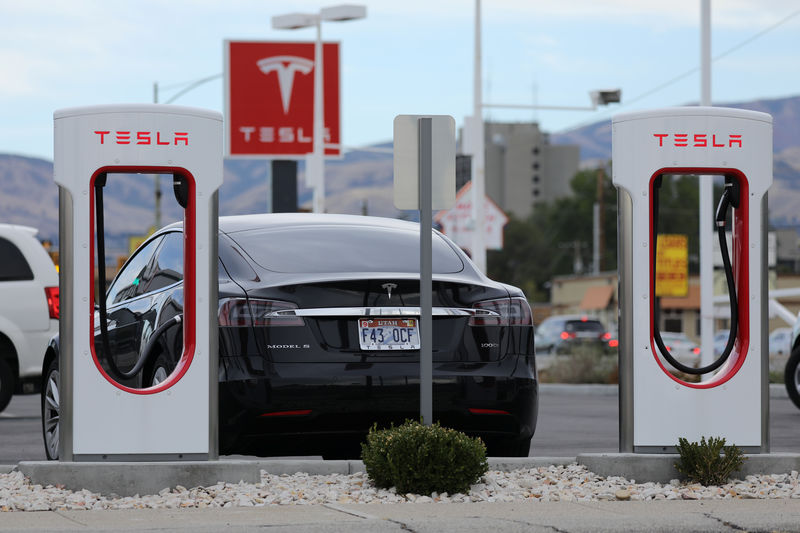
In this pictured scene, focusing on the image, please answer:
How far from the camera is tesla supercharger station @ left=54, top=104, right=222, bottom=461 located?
311 inches

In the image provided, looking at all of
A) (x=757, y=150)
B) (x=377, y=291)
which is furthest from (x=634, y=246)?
(x=377, y=291)

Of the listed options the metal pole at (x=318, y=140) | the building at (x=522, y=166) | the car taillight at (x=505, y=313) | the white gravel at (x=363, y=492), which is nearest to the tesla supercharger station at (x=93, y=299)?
the white gravel at (x=363, y=492)

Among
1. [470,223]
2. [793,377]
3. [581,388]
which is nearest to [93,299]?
[793,377]

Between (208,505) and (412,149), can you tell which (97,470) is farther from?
(412,149)

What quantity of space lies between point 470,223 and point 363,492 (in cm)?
2307

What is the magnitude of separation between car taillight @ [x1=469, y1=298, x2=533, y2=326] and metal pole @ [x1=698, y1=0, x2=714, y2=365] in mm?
12711

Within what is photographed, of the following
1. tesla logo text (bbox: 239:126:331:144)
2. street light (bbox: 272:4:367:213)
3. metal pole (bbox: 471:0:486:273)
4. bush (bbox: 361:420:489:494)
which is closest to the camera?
bush (bbox: 361:420:489:494)

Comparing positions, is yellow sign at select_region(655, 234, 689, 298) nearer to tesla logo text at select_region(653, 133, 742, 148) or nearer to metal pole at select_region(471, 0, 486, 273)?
metal pole at select_region(471, 0, 486, 273)

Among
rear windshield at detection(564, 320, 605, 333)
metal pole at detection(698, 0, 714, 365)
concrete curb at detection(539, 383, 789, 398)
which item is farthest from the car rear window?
rear windshield at detection(564, 320, 605, 333)

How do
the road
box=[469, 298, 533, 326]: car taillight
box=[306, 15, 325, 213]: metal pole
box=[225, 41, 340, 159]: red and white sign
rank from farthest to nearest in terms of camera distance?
box=[225, 41, 340, 159]: red and white sign < box=[306, 15, 325, 213]: metal pole < the road < box=[469, 298, 533, 326]: car taillight

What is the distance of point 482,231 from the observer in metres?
30.1

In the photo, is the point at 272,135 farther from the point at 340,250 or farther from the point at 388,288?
the point at 388,288

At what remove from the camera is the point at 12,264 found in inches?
560

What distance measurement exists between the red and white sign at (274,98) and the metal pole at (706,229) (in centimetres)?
2395
